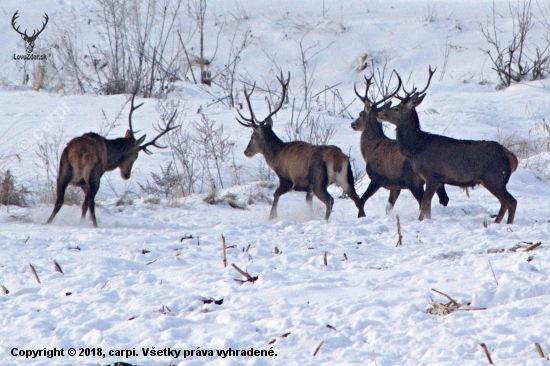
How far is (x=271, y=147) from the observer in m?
10.2

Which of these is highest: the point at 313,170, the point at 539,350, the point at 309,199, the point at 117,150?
the point at 117,150

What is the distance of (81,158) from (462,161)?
14.0 feet

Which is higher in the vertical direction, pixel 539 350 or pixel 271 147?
pixel 271 147

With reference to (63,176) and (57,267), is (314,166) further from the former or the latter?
(57,267)

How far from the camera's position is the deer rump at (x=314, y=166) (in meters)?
9.09

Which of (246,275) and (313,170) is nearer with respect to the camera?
(246,275)

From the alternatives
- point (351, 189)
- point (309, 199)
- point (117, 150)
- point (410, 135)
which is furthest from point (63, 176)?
point (410, 135)

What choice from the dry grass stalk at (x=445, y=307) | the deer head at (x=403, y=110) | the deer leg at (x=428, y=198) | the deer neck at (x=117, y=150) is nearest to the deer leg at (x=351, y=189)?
the deer head at (x=403, y=110)

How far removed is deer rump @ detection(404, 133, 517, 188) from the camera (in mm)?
7887

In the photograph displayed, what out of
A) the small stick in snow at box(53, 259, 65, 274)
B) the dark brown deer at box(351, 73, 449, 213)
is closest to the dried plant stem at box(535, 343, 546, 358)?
the small stick in snow at box(53, 259, 65, 274)

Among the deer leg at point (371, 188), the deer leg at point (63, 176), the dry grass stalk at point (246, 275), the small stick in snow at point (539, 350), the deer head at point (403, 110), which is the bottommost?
the small stick in snow at point (539, 350)

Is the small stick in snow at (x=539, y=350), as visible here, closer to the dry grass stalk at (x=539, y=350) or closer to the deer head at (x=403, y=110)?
the dry grass stalk at (x=539, y=350)

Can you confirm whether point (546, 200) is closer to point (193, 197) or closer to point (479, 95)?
point (193, 197)

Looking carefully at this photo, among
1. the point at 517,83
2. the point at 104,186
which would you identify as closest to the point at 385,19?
the point at 517,83
